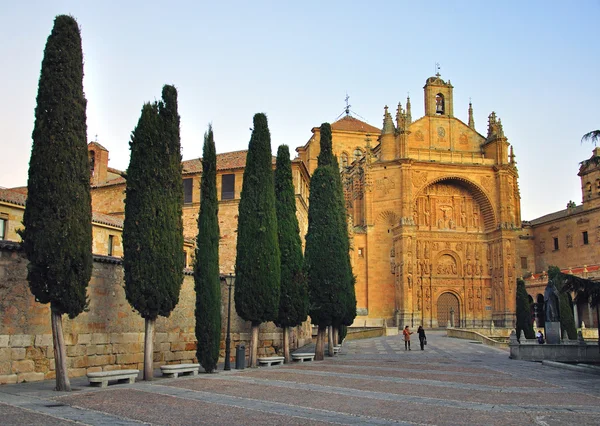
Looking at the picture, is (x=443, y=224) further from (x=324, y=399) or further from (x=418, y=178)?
(x=324, y=399)

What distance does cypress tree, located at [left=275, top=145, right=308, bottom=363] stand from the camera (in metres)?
20.0

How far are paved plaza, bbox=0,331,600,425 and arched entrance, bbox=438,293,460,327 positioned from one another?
104 ft

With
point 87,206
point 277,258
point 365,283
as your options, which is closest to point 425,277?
Result: point 365,283

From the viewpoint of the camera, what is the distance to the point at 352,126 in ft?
202

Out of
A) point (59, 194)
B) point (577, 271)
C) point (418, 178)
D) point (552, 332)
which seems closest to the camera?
point (59, 194)

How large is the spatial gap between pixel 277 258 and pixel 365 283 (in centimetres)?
2904

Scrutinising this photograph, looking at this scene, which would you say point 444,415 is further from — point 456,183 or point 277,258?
point 456,183

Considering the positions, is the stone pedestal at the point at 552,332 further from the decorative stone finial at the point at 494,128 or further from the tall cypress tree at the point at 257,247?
the decorative stone finial at the point at 494,128

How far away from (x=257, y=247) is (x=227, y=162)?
13.3 meters

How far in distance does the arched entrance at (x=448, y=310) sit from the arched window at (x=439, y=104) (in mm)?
15028

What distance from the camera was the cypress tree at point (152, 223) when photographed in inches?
567

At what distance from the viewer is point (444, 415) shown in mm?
9727

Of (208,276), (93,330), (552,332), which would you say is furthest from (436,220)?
(93,330)

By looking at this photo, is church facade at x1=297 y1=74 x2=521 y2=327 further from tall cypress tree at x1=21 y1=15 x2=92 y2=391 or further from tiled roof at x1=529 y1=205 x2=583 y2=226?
tall cypress tree at x1=21 y1=15 x2=92 y2=391
